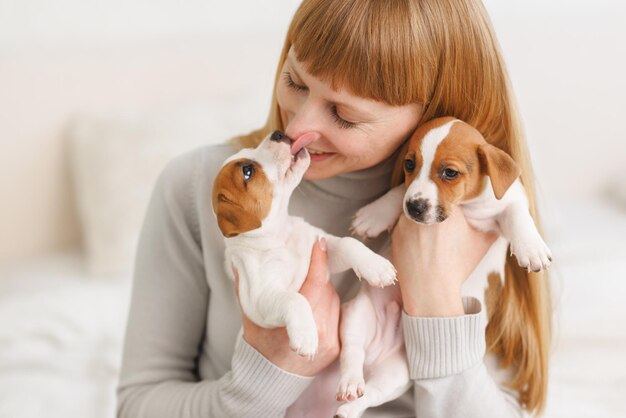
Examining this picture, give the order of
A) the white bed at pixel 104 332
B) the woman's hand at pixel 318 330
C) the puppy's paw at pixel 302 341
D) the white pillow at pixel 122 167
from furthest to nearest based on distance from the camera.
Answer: the white pillow at pixel 122 167
the white bed at pixel 104 332
the woman's hand at pixel 318 330
the puppy's paw at pixel 302 341

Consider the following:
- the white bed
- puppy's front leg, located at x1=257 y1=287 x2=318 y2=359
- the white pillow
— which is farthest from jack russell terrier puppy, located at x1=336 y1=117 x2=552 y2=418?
the white pillow

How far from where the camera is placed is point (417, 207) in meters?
1.05

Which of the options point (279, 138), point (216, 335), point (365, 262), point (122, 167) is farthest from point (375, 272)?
point (122, 167)

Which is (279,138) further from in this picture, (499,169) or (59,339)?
(59,339)

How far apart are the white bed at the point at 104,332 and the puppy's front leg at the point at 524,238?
24.9 inches

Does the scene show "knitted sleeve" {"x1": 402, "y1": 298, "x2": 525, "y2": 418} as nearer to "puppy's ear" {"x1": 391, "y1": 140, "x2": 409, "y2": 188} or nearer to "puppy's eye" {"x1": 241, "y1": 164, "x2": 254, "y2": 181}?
"puppy's ear" {"x1": 391, "y1": 140, "x2": 409, "y2": 188}

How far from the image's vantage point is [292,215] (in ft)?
4.11

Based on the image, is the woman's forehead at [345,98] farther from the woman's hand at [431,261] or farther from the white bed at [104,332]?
the white bed at [104,332]

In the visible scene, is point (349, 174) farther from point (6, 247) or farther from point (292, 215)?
point (6, 247)

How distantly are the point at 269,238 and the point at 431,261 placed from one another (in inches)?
9.4

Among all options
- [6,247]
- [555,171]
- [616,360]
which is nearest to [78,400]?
[6,247]

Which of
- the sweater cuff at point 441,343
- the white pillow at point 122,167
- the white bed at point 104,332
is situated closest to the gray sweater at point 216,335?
the sweater cuff at point 441,343

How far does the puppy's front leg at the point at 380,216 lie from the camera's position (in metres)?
1.17

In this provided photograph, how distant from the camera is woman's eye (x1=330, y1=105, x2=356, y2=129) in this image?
1085 mm
